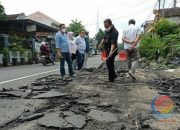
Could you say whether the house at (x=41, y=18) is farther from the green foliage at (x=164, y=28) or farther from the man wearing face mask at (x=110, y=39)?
the man wearing face mask at (x=110, y=39)

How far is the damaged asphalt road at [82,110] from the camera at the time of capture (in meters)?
4.66

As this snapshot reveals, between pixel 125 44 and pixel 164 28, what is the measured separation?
1530cm

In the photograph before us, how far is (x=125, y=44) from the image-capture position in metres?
10.3

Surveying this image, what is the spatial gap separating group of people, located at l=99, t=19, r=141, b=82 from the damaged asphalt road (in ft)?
4.63

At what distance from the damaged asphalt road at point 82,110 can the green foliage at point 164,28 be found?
56.5 ft

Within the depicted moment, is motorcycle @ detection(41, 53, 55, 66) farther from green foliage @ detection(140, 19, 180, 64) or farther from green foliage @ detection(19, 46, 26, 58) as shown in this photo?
green foliage @ detection(140, 19, 180, 64)

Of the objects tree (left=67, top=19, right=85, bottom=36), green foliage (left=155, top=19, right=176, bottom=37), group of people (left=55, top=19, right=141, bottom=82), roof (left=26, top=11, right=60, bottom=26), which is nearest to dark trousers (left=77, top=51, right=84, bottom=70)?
group of people (left=55, top=19, right=141, bottom=82)

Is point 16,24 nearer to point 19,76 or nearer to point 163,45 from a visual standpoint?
point 163,45

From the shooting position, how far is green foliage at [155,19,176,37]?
2469 cm

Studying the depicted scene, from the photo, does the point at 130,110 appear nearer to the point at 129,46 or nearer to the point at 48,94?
the point at 48,94

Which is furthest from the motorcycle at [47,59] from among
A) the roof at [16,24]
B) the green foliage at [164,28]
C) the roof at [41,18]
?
the roof at [41,18]

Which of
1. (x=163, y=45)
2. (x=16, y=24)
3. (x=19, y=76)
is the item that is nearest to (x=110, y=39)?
(x=19, y=76)

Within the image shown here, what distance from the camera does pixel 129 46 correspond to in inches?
403

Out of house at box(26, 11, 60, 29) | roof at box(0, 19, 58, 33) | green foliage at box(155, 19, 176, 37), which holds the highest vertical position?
house at box(26, 11, 60, 29)
